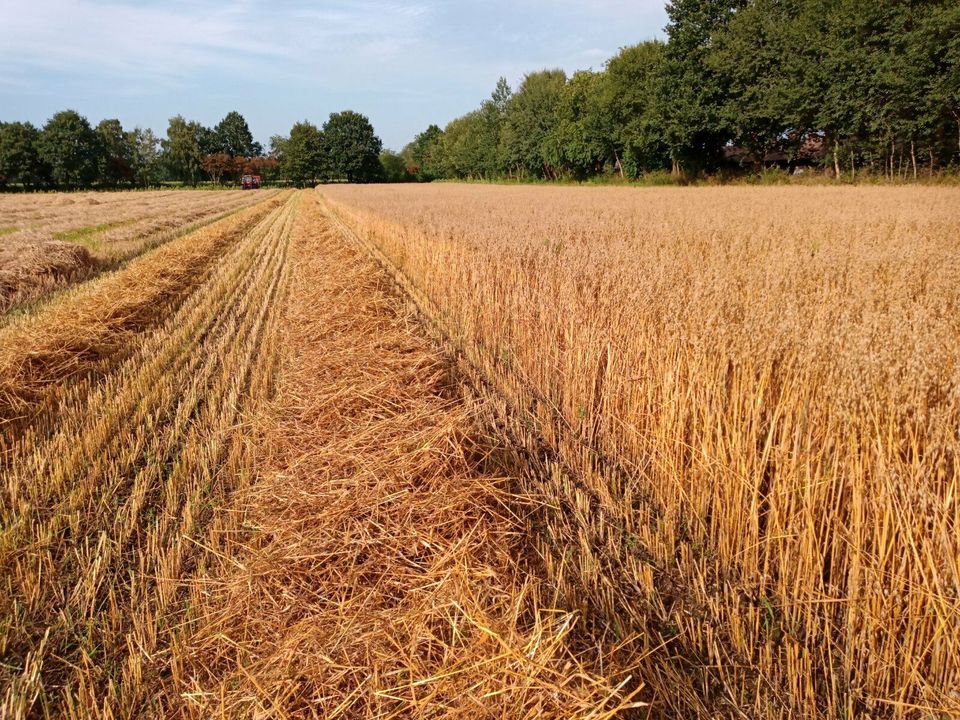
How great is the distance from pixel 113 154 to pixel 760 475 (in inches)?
4262

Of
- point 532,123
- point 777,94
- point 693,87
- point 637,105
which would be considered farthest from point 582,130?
point 777,94

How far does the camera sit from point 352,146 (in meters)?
86.4

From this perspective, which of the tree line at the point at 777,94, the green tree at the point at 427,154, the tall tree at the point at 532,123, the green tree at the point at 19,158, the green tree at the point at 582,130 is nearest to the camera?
the tree line at the point at 777,94

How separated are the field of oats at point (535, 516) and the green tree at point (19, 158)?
8546 centimetres

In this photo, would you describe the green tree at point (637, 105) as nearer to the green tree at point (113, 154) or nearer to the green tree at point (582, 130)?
the green tree at point (582, 130)

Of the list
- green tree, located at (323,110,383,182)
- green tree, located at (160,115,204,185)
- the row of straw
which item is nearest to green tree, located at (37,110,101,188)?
green tree, located at (160,115,204,185)

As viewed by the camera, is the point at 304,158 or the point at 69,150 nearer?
the point at 69,150

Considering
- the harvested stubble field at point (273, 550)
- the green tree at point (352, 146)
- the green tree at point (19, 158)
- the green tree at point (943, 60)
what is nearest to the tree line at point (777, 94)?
the green tree at point (943, 60)

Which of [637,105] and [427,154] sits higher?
[427,154]

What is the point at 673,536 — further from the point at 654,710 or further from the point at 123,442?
the point at 123,442

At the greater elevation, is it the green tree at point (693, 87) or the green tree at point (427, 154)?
the green tree at point (427, 154)

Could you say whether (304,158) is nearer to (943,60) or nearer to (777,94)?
(777,94)

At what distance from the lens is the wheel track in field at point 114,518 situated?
2014mm

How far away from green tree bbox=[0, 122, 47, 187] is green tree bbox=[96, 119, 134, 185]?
726cm
